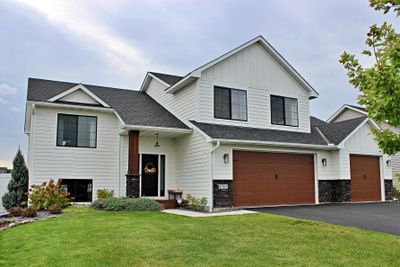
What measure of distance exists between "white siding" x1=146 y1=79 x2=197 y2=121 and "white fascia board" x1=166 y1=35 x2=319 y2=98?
1.46 ft

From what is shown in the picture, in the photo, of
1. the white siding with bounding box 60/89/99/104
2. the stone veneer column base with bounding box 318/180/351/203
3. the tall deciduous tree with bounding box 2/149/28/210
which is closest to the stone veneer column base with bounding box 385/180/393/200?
the stone veneer column base with bounding box 318/180/351/203

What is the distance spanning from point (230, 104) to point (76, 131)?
6.75m

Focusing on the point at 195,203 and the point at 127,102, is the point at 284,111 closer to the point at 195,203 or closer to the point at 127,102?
the point at 195,203

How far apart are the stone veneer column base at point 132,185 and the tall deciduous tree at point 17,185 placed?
196 inches

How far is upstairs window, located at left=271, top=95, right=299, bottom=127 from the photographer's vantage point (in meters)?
17.1

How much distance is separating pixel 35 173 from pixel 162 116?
5813mm

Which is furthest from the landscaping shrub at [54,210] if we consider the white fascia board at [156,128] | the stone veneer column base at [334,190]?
the stone veneer column base at [334,190]

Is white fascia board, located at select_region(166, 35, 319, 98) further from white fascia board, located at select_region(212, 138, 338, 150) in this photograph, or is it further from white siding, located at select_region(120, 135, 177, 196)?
white fascia board, located at select_region(212, 138, 338, 150)

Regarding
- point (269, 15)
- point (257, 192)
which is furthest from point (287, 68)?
point (257, 192)

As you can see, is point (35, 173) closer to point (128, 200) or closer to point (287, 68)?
point (128, 200)

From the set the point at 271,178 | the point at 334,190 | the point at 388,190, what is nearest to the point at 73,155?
the point at 271,178

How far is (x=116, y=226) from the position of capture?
29.4ft

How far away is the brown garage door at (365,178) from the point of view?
16.8 metres

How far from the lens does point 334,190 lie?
54.2 ft
